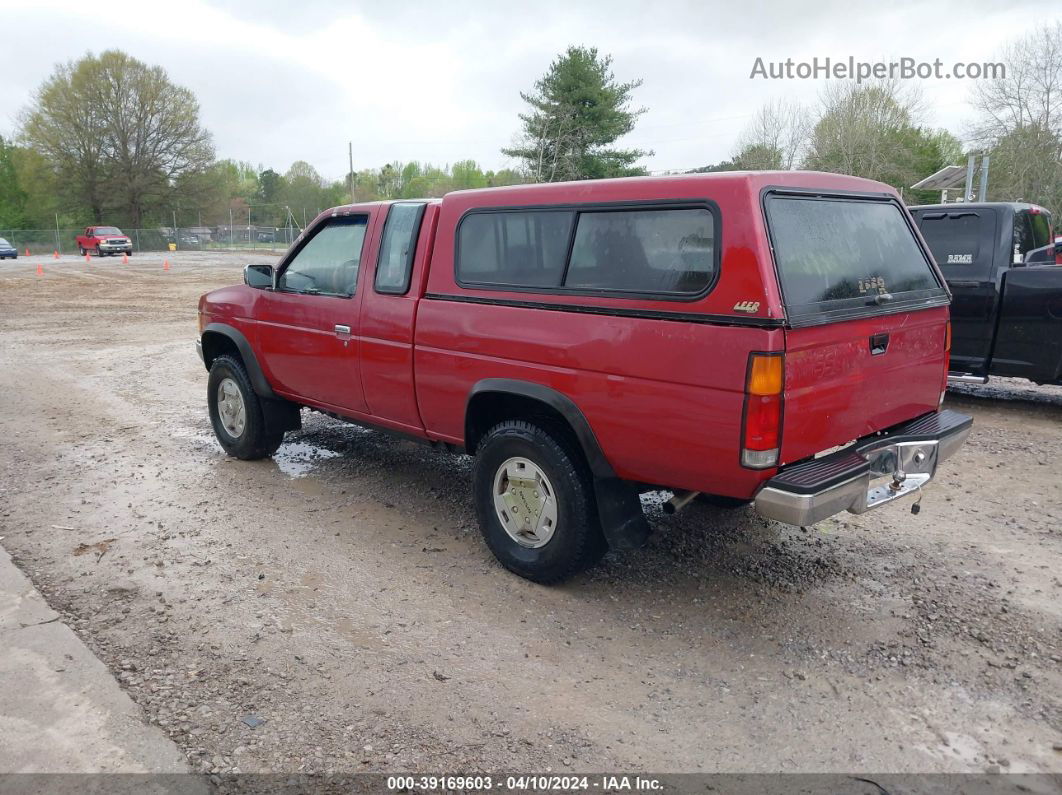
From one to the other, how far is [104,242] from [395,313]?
47.9 meters

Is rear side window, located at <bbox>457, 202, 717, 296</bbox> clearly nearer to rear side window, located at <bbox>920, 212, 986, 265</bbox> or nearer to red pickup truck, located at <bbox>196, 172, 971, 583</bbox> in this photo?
red pickup truck, located at <bbox>196, 172, 971, 583</bbox>

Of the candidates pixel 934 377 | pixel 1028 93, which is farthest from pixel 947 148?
pixel 934 377

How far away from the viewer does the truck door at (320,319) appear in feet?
16.5

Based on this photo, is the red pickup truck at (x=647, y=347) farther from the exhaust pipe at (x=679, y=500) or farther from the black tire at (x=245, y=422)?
the black tire at (x=245, y=422)

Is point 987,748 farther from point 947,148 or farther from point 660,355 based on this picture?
point 947,148

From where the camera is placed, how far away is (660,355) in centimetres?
334

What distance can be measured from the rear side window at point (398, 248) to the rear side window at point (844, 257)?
2188mm

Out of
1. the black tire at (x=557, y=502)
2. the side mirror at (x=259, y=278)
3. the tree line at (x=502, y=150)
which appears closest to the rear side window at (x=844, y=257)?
the black tire at (x=557, y=502)

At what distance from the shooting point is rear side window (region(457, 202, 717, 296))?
3.37 m

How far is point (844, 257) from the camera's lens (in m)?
3.65

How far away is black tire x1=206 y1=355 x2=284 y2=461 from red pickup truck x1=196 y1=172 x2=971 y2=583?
1.36 m

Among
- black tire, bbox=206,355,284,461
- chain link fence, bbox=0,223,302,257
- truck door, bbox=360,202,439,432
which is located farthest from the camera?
chain link fence, bbox=0,223,302,257

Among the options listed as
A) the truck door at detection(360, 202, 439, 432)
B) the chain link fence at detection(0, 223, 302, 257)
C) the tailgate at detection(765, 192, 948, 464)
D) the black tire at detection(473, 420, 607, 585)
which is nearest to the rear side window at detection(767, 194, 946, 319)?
the tailgate at detection(765, 192, 948, 464)

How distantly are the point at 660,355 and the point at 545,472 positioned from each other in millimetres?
927
